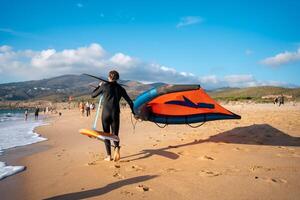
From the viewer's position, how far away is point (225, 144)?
7270 millimetres

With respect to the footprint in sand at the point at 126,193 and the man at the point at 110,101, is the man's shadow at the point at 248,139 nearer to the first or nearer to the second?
the man at the point at 110,101

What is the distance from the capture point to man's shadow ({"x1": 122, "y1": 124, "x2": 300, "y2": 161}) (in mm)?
6626

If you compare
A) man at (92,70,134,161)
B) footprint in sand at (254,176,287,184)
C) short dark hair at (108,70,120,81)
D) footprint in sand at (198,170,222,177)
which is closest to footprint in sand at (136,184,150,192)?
footprint in sand at (198,170,222,177)

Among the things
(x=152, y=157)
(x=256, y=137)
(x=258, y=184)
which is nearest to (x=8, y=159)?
(x=152, y=157)

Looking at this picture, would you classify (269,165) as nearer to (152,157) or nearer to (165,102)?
(152,157)

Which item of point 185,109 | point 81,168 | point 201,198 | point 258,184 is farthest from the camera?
point 185,109

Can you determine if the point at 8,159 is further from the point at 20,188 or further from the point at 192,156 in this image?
the point at 192,156

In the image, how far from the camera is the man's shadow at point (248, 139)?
261 inches

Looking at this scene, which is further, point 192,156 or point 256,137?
point 256,137

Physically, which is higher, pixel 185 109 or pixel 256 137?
pixel 185 109

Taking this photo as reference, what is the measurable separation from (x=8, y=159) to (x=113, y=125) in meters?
3.35

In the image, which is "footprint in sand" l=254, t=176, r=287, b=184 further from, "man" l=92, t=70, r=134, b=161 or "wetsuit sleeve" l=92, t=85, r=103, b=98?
"wetsuit sleeve" l=92, t=85, r=103, b=98

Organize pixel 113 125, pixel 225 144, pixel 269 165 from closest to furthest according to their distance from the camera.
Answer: pixel 269 165 < pixel 113 125 < pixel 225 144

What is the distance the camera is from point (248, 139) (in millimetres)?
7871
